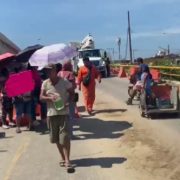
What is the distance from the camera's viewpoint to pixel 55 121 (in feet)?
30.2

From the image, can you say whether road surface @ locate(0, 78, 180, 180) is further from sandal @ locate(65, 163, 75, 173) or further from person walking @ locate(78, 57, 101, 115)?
person walking @ locate(78, 57, 101, 115)

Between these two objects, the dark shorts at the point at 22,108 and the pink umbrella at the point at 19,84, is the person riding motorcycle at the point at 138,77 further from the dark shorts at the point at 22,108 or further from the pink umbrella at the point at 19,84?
the pink umbrella at the point at 19,84

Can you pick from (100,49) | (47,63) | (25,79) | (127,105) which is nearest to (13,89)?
(25,79)

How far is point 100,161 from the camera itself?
31.8 feet

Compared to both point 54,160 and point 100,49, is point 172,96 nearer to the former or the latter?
point 54,160

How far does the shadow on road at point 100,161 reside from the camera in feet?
30.8

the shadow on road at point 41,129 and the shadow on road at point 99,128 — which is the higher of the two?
the shadow on road at point 99,128

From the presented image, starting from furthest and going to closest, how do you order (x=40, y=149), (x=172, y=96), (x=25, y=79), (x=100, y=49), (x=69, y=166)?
(x=100, y=49), (x=172, y=96), (x=25, y=79), (x=40, y=149), (x=69, y=166)

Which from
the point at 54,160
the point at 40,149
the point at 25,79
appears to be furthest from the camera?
the point at 25,79

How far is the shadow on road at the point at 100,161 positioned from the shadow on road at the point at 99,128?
229 cm

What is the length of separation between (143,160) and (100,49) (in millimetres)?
33946

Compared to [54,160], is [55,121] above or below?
above

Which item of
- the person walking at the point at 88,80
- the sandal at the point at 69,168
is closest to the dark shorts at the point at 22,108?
the person walking at the point at 88,80

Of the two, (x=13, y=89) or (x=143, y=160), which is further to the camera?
(x=13, y=89)
